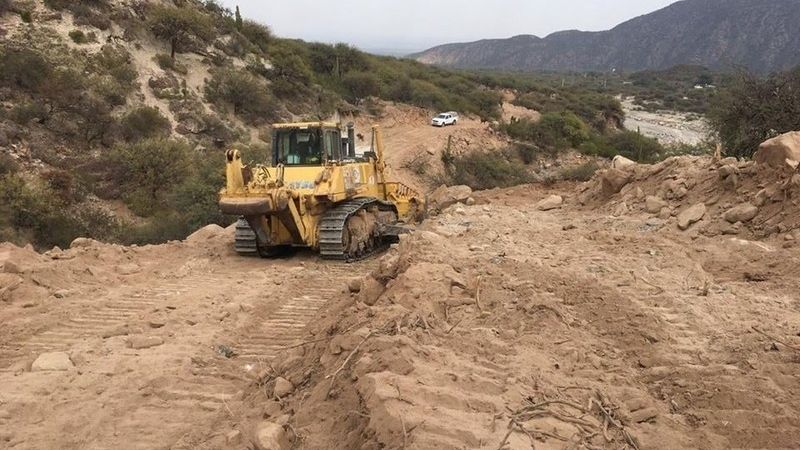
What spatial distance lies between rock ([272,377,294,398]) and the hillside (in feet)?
302

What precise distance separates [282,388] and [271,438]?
3.33 feet

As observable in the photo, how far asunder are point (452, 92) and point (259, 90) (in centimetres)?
2145

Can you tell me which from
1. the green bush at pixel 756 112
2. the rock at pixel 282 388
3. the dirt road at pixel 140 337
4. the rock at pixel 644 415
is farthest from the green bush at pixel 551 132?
the rock at pixel 644 415

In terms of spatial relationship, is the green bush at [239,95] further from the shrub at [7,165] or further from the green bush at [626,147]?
the green bush at [626,147]

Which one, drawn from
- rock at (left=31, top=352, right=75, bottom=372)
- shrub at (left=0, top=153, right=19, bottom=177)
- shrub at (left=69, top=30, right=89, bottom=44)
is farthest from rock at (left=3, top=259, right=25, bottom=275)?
shrub at (left=69, top=30, right=89, bottom=44)

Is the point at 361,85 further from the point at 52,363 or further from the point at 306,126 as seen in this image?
the point at 52,363

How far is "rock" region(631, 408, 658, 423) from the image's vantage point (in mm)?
3722

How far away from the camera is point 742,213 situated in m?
8.27

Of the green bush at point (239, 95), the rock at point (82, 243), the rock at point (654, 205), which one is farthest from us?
the green bush at point (239, 95)

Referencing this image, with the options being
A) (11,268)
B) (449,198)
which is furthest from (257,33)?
(11,268)

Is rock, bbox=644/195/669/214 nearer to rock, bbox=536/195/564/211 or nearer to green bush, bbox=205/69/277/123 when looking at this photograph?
rock, bbox=536/195/564/211

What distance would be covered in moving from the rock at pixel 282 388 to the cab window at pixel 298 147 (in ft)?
21.2

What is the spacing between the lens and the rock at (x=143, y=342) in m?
6.44

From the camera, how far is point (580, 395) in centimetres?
395
